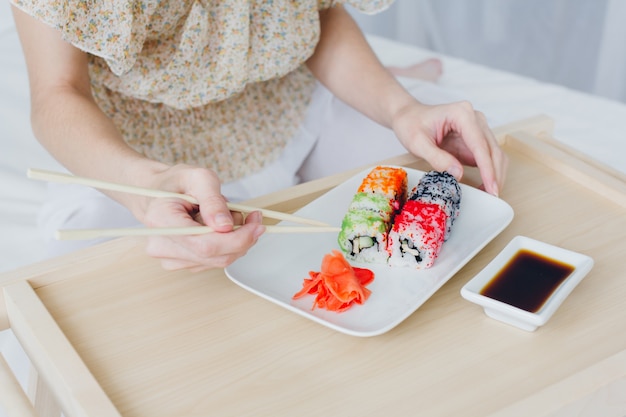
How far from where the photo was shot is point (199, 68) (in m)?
1.20

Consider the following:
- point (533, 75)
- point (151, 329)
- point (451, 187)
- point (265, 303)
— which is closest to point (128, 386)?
point (151, 329)

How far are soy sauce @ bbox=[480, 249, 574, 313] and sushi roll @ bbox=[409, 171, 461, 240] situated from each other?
11 centimetres

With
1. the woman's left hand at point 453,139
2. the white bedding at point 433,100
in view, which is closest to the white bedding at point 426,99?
the white bedding at point 433,100

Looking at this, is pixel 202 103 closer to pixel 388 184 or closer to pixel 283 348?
pixel 388 184

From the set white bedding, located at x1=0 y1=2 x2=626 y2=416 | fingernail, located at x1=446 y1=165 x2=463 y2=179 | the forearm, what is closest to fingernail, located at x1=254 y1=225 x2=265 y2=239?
fingernail, located at x1=446 y1=165 x2=463 y2=179

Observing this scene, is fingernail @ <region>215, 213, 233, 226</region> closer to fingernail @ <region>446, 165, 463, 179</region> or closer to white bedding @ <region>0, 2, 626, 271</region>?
fingernail @ <region>446, 165, 463, 179</region>

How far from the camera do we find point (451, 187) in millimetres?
984

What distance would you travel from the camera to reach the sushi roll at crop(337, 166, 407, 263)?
917 mm

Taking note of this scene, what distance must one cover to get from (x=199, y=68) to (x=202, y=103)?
0.06 m

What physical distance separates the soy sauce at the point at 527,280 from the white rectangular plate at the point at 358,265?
0.05 m

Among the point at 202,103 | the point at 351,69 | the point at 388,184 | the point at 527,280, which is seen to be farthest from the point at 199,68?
the point at 527,280

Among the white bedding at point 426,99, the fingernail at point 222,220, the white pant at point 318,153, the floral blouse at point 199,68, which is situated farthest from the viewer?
the white bedding at point 426,99

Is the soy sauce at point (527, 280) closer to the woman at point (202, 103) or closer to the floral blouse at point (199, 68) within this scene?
the woman at point (202, 103)

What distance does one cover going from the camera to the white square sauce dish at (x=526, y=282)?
31.4 inches
